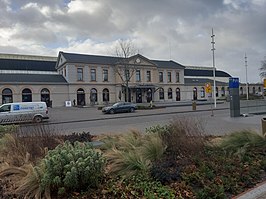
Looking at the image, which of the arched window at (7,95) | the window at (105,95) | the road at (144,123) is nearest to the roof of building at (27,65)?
the arched window at (7,95)

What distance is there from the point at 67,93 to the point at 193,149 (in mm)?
49044

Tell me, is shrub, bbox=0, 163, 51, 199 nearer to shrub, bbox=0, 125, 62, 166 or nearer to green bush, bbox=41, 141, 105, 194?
green bush, bbox=41, 141, 105, 194

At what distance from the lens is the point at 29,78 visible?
4997 centimetres

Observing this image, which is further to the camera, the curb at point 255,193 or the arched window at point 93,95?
the arched window at point 93,95

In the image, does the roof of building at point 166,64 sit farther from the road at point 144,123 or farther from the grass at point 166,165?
the grass at point 166,165

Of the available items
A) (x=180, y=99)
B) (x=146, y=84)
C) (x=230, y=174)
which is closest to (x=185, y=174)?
(x=230, y=174)

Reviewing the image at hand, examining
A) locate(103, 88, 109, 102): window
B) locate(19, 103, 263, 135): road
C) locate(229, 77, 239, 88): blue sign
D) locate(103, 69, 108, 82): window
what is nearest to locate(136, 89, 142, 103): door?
locate(103, 88, 109, 102): window

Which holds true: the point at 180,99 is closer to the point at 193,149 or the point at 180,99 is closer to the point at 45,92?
the point at 45,92

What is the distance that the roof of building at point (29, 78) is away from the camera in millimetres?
47112

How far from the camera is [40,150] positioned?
Answer: 607 centimetres

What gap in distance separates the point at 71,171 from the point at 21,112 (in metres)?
20.5

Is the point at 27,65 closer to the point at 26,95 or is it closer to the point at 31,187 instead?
the point at 26,95

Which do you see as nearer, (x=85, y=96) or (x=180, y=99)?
(x=85, y=96)

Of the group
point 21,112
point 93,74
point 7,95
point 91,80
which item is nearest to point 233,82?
point 21,112
